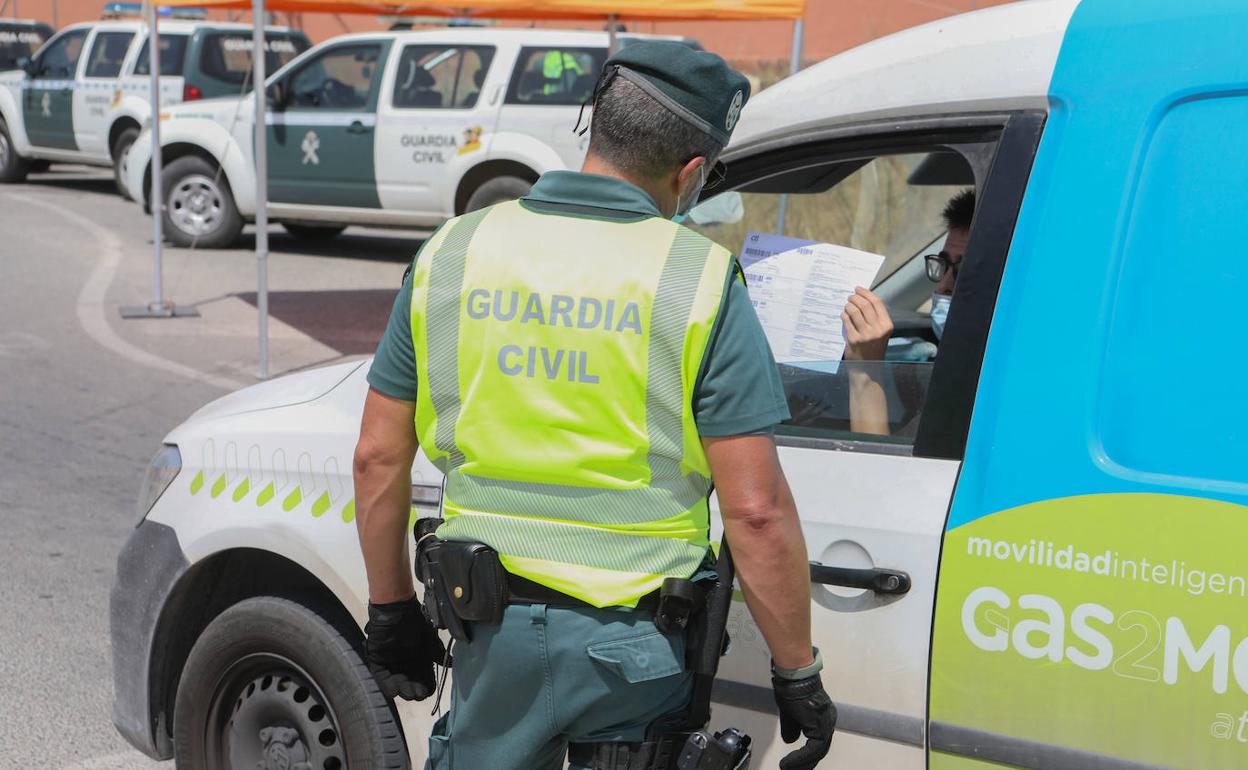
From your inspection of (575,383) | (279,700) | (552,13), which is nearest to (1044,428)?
(575,383)

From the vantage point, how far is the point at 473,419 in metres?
2.10

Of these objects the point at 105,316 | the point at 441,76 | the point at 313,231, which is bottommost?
the point at 105,316

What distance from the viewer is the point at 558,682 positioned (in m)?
2.09

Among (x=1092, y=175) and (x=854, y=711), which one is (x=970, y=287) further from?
(x=854, y=711)

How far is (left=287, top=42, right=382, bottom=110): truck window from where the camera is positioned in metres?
13.0

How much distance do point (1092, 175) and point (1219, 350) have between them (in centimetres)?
34

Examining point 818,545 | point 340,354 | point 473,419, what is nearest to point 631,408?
point 473,419

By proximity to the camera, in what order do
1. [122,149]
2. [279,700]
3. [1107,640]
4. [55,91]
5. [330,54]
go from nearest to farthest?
1. [1107,640]
2. [279,700]
3. [330,54]
4. [122,149]
5. [55,91]

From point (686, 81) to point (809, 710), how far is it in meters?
0.94

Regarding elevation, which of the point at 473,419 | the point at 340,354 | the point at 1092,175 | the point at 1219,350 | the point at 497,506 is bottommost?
the point at 340,354

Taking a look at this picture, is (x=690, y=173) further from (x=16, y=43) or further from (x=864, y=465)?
(x=16, y=43)

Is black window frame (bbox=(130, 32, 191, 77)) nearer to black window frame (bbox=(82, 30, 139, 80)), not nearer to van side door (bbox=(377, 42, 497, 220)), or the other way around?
black window frame (bbox=(82, 30, 139, 80))

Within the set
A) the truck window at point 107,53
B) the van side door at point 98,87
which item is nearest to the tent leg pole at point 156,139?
the van side door at point 98,87

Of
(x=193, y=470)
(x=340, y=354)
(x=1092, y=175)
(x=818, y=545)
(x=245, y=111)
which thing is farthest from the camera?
(x=245, y=111)
